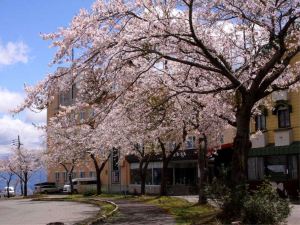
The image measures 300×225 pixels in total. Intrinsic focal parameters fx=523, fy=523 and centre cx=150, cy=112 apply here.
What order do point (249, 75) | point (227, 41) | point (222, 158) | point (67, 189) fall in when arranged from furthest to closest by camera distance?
point (67, 189)
point (222, 158)
point (227, 41)
point (249, 75)

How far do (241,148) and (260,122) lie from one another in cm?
2400

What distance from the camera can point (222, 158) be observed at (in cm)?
4388

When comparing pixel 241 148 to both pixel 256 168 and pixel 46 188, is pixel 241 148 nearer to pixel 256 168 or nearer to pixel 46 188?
pixel 256 168

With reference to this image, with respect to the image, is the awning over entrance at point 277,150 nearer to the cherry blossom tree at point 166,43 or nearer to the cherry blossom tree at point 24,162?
the cherry blossom tree at point 166,43

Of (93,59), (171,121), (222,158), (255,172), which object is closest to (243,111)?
(93,59)

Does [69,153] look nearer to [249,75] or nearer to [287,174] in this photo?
[287,174]

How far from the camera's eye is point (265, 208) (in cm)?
1423

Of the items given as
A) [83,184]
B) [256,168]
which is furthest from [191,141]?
[83,184]

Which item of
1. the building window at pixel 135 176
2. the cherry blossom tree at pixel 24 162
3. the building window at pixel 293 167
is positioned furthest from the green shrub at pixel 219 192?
the cherry blossom tree at pixel 24 162

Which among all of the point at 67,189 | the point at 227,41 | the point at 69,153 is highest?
the point at 227,41

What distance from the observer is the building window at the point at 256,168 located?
38.8m

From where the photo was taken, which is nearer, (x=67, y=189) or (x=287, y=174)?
(x=287, y=174)

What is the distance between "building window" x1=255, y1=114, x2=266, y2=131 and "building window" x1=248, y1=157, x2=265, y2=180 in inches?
93.4

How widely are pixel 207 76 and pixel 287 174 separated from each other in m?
18.4
